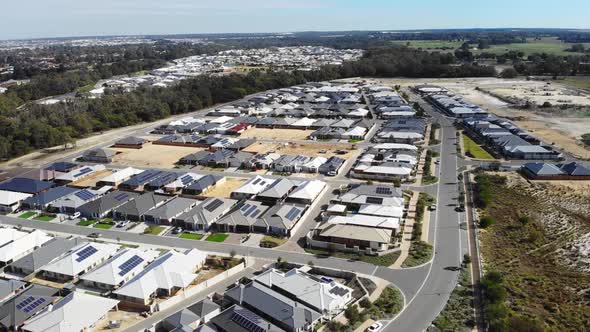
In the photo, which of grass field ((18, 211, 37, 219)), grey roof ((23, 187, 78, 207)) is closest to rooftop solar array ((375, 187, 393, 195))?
grey roof ((23, 187, 78, 207))

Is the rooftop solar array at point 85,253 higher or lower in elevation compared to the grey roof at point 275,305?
lower

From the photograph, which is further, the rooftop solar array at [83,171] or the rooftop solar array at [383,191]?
the rooftop solar array at [83,171]

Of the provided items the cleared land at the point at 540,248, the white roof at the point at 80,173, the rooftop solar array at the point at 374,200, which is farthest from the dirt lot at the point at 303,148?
the cleared land at the point at 540,248

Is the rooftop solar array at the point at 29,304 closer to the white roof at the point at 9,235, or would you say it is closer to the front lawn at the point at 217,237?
the white roof at the point at 9,235

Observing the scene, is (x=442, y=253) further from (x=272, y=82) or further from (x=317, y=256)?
(x=272, y=82)

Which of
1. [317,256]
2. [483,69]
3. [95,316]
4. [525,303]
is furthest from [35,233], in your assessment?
[483,69]

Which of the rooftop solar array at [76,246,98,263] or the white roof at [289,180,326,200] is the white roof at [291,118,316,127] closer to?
the white roof at [289,180,326,200]

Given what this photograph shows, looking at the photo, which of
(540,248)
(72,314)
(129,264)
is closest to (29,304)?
(72,314)
